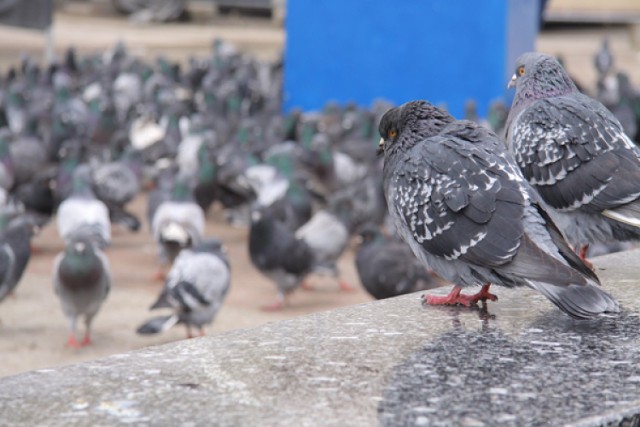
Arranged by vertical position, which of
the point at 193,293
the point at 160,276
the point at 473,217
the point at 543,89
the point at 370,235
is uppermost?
the point at 543,89

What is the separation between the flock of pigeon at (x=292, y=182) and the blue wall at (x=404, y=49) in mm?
875

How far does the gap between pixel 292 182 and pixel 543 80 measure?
6.65m

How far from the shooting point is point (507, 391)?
3.22 meters

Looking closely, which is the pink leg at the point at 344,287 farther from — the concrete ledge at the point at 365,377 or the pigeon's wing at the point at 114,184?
the concrete ledge at the point at 365,377

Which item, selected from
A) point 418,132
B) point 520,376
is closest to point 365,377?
point 520,376

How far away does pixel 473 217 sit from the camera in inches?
161

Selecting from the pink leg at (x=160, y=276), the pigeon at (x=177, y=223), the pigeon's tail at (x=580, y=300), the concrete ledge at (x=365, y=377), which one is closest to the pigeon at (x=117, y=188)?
the pigeon at (x=177, y=223)

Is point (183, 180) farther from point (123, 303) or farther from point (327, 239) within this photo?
point (123, 303)

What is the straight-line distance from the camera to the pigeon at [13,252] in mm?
8711

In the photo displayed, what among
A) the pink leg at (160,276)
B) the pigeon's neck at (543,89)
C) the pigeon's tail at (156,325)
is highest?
the pigeon's neck at (543,89)

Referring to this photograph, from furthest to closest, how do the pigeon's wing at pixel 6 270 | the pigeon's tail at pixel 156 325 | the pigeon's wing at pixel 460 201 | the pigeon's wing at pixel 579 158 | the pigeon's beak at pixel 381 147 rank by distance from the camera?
the pigeon's wing at pixel 6 270 → the pigeon's tail at pixel 156 325 → the pigeon's wing at pixel 579 158 → the pigeon's beak at pixel 381 147 → the pigeon's wing at pixel 460 201

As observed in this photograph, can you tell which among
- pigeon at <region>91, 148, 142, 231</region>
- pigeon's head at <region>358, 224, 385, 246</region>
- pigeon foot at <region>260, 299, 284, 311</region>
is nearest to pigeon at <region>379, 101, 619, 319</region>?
pigeon's head at <region>358, 224, 385, 246</region>

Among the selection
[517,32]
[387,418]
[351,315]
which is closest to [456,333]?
[351,315]

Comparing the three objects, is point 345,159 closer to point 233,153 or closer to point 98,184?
point 233,153
